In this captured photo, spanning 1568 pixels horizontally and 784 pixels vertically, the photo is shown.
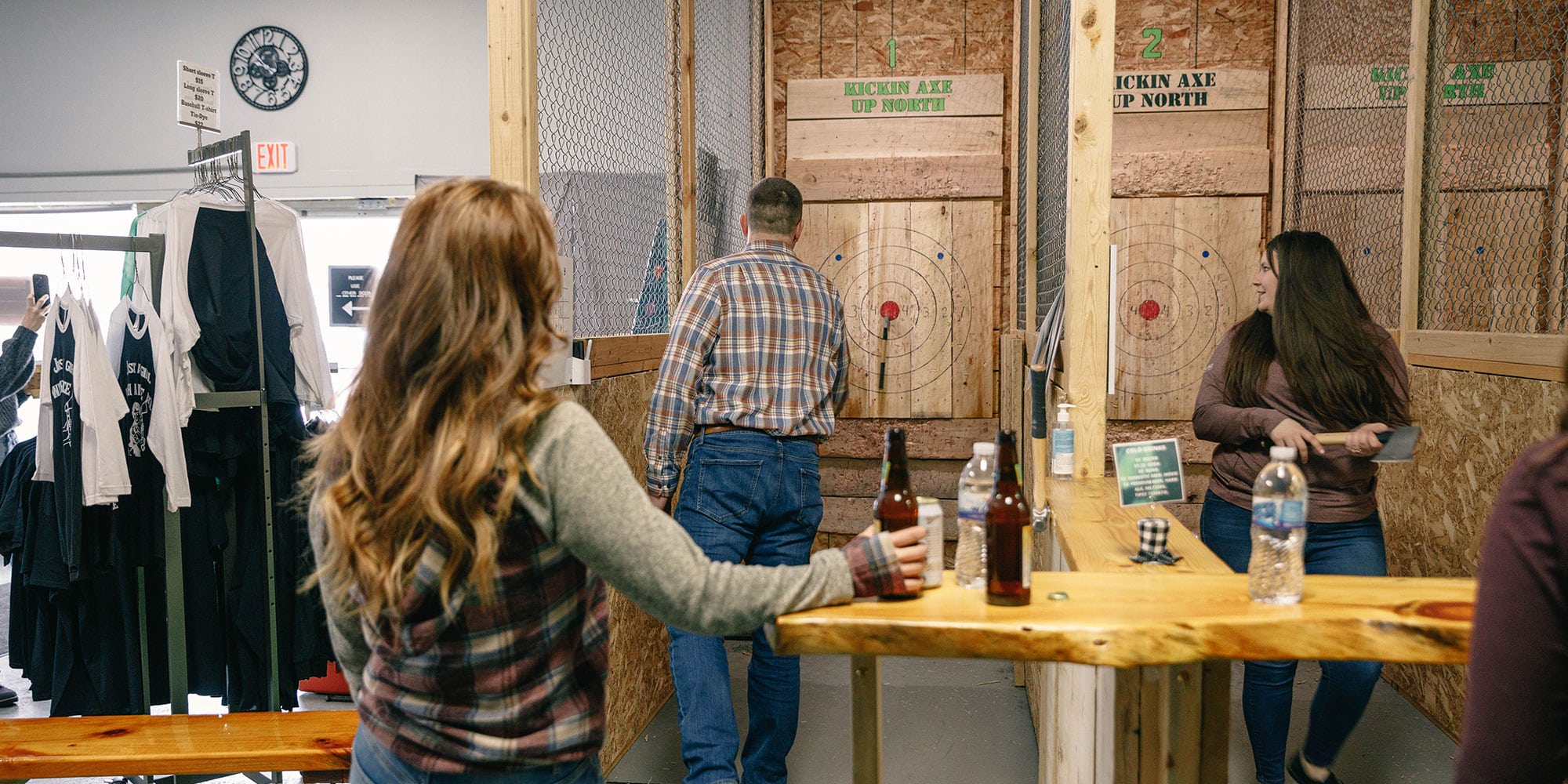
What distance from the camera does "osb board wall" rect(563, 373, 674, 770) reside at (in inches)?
116

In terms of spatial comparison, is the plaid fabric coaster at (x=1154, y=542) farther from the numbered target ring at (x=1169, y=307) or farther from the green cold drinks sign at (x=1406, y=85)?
the green cold drinks sign at (x=1406, y=85)

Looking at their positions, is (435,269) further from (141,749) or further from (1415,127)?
(1415,127)

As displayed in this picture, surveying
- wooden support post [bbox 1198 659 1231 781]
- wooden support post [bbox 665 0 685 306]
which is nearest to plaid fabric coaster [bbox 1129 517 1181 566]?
wooden support post [bbox 1198 659 1231 781]

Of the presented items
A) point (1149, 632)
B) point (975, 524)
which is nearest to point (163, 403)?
point (975, 524)

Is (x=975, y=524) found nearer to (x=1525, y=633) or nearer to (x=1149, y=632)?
(x=1149, y=632)

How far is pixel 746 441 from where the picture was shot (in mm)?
2820

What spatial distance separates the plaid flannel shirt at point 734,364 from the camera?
9.27 ft

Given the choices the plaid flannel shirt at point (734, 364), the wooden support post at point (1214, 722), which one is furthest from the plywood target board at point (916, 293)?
the wooden support post at point (1214, 722)

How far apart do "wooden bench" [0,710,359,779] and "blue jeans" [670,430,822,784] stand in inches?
33.7

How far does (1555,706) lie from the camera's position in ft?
2.86

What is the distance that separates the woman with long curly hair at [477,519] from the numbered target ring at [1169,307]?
3800mm

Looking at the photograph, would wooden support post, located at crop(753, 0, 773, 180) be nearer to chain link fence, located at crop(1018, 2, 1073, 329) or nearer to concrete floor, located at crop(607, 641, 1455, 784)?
chain link fence, located at crop(1018, 2, 1073, 329)

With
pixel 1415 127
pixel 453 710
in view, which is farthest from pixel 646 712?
pixel 1415 127

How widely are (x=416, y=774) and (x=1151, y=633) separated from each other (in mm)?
963
